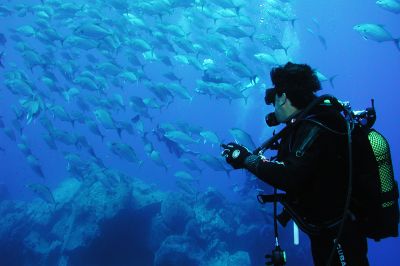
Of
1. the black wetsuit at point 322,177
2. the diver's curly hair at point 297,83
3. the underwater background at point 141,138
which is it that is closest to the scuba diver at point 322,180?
the black wetsuit at point 322,177

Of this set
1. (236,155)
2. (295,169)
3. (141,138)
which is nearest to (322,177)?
(295,169)

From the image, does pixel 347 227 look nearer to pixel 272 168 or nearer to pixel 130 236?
pixel 272 168

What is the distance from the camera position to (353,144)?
7.48 ft

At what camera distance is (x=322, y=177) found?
2232 millimetres

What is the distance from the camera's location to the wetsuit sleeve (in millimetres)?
2119

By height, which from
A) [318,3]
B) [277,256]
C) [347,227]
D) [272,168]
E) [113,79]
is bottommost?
[318,3]

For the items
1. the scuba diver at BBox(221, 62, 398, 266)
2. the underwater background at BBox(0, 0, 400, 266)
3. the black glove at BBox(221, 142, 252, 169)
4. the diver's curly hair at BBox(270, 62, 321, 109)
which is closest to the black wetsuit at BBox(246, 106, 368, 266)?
the scuba diver at BBox(221, 62, 398, 266)

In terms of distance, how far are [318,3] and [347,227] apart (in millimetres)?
81167

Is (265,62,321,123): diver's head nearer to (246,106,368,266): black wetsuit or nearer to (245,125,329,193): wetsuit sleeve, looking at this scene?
(246,106,368,266): black wetsuit

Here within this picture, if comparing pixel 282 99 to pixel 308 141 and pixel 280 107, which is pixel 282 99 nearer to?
pixel 280 107

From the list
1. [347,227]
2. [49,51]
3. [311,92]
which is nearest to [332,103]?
[311,92]

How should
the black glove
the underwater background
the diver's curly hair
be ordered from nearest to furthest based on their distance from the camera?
the black glove
the diver's curly hair
the underwater background

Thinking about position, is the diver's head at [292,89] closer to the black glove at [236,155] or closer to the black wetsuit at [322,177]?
the black wetsuit at [322,177]

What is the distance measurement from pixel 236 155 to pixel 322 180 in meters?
0.60
